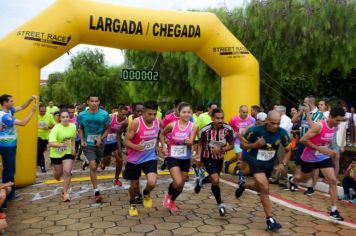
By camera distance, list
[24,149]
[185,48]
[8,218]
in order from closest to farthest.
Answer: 1. [8,218]
2. [24,149]
3. [185,48]

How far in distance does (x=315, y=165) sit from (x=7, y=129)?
546 centimetres

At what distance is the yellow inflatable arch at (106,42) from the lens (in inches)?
311

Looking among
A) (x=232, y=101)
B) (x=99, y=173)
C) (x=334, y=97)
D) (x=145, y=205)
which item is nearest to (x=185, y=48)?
(x=232, y=101)

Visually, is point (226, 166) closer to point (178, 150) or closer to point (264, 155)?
point (178, 150)

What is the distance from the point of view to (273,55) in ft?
43.0

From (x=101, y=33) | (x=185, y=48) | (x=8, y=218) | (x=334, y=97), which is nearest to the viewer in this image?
(x=8, y=218)

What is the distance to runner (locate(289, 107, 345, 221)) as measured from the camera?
232 inches

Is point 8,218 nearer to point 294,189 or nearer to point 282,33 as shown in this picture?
point 294,189

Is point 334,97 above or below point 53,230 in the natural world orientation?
above

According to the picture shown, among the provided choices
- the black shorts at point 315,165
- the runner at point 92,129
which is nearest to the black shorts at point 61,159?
the runner at point 92,129

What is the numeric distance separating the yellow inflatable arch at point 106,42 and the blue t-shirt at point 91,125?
157cm

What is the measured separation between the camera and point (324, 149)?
5922mm

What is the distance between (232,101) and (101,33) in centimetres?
374

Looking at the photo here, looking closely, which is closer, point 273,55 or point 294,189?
point 294,189
